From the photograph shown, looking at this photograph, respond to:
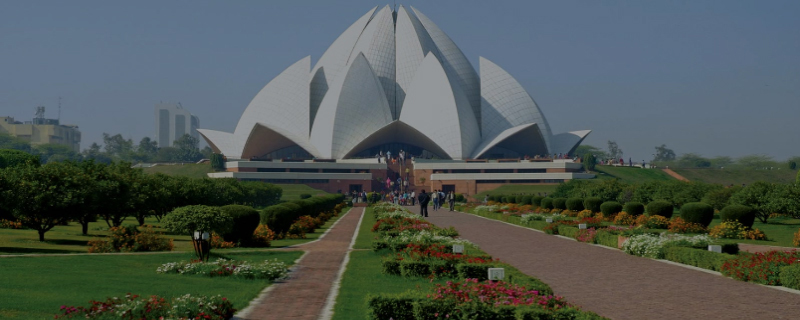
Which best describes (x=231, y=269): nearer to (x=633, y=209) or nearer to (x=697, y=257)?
(x=697, y=257)

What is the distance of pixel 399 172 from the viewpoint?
67438mm

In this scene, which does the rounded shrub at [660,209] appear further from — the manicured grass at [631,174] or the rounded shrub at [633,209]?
the manicured grass at [631,174]

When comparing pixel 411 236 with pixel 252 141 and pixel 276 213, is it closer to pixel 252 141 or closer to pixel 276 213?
pixel 276 213

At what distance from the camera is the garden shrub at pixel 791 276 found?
10086mm

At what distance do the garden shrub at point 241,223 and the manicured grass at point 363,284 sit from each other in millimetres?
2564

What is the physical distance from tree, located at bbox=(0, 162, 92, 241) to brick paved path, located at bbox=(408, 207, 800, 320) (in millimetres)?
8340

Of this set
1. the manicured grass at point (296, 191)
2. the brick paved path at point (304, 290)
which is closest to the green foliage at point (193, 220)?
the brick paved path at point (304, 290)

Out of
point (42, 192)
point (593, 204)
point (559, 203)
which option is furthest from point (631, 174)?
point (42, 192)

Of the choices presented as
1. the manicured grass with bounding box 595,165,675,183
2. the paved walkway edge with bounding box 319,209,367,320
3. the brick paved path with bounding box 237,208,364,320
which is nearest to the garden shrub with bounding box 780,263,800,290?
the paved walkway edge with bounding box 319,209,367,320

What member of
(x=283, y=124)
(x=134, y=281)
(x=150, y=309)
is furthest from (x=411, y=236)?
(x=283, y=124)

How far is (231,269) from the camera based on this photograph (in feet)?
35.2

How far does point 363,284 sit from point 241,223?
6.47m

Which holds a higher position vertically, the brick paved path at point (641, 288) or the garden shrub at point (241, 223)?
the garden shrub at point (241, 223)

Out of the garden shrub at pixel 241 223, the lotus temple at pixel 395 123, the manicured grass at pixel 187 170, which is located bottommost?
the garden shrub at pixel 241 223
